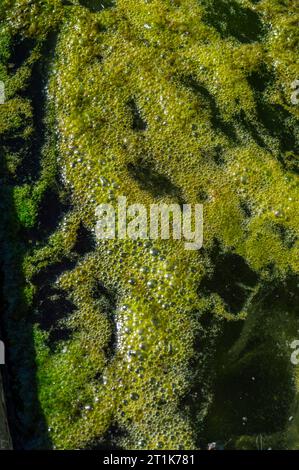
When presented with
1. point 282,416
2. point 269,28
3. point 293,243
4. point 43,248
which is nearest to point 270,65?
point 269,28
